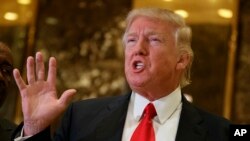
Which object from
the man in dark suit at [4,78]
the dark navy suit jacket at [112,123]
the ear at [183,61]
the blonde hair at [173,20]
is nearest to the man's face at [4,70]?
the man in dark suit at [4,78]

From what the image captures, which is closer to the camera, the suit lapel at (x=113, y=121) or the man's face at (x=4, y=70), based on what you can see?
the suit lapel at (x=113, y=121)

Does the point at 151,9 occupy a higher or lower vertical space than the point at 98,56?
higher

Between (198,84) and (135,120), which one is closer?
(135,120)

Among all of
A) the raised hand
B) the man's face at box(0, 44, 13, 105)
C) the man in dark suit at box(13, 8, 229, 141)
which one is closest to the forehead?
the man in dark suit at box(13, 8, 229, 141)

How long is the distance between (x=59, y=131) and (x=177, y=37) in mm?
788

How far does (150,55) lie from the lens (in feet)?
9.60

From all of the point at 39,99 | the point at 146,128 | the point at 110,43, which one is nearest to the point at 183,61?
the point at 146,128

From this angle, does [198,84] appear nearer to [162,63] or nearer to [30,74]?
[162,63]

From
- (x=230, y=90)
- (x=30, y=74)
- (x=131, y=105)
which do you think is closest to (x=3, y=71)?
(x=30, y=74)

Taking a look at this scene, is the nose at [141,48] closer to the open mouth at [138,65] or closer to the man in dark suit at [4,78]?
the open mouth at [138,65]

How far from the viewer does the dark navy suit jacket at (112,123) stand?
2.80 m

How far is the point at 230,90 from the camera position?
15.3 ft

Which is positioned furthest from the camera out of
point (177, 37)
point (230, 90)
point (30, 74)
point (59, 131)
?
point (230, 90)

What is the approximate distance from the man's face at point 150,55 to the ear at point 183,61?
41mm
